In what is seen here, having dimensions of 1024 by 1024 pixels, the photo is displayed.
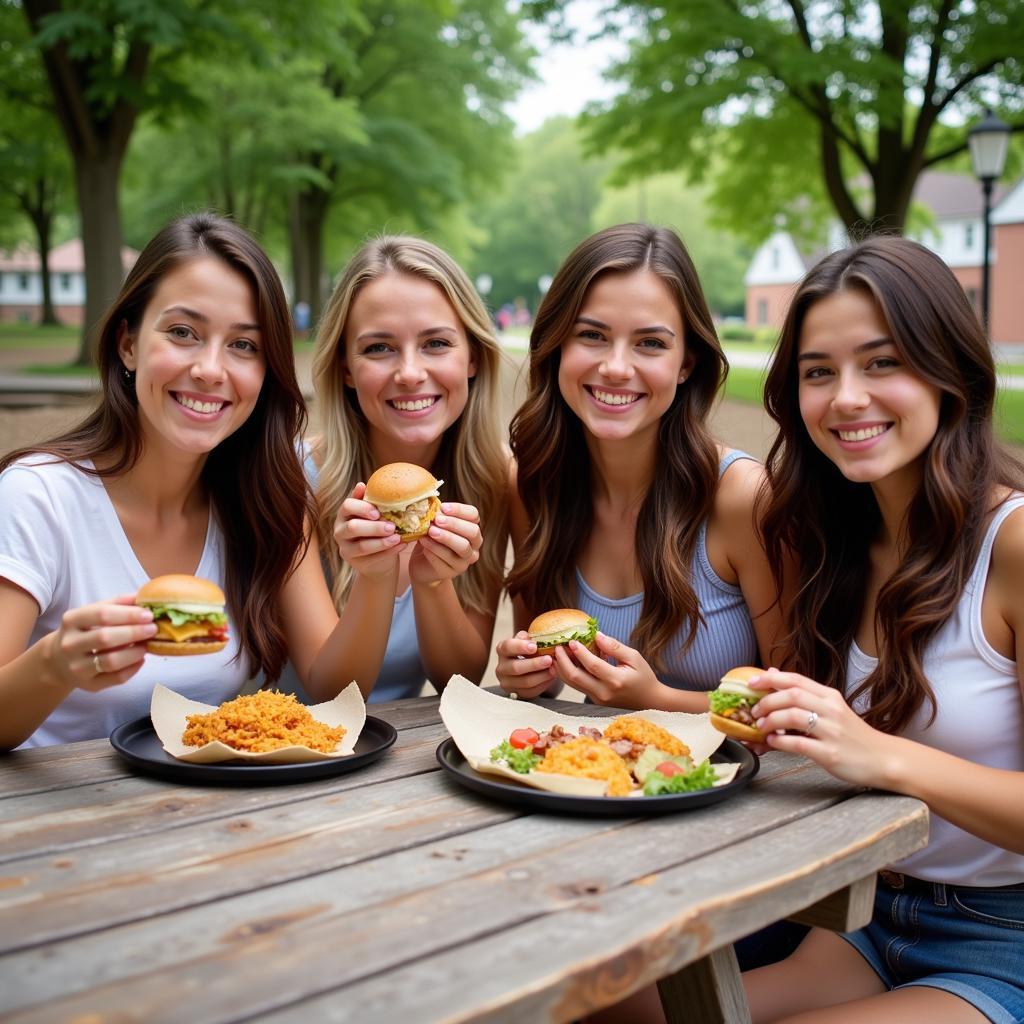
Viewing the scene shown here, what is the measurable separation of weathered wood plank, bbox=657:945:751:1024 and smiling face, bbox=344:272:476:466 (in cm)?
223

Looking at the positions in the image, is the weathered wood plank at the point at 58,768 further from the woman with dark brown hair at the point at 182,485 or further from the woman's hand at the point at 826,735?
the woman's hand at the point at 826,735

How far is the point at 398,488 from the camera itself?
345 centimetres

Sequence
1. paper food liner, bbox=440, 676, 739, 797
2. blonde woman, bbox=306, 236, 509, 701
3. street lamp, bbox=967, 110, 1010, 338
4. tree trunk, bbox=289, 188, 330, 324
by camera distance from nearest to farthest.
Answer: paper food liner, bbox=440, 676, 739, 797, blonde woman, bbox=306, 236, 509, 701, street lamp, bbox=967, 110, 1010, 338, tree trunk, bbox=289, 188, 330, 324

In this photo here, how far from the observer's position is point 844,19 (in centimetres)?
1778

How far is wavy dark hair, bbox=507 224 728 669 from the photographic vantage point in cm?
385

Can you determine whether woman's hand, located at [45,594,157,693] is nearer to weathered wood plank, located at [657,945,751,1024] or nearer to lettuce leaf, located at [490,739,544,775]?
lettuce leaf, located at [490,739,544,775]

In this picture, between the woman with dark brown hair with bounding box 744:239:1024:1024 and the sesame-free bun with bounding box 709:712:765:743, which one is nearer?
the sesame-free bun with bounding box 709:712:765:743

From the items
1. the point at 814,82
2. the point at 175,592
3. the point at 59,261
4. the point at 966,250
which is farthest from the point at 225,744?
the point at 59,261

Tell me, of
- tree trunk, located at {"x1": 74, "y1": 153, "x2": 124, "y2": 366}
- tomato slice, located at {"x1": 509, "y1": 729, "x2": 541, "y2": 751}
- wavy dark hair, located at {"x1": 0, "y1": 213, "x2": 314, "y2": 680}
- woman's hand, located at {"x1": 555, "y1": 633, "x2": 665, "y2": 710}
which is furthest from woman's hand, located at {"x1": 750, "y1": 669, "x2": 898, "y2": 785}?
tree trunk, located at {"x1": 74, "y1": 153, "x2": 124, "y2": 366}

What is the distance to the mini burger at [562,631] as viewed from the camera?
129 inches

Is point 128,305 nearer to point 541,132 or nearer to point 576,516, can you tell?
point 576,516

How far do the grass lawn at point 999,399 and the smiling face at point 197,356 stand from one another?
229 cm

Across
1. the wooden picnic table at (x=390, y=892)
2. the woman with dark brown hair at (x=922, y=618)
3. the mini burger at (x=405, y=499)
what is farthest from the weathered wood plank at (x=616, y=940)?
the mini burger at (x=405, y=499)

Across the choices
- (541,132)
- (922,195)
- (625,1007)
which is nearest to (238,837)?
(625,1007)
